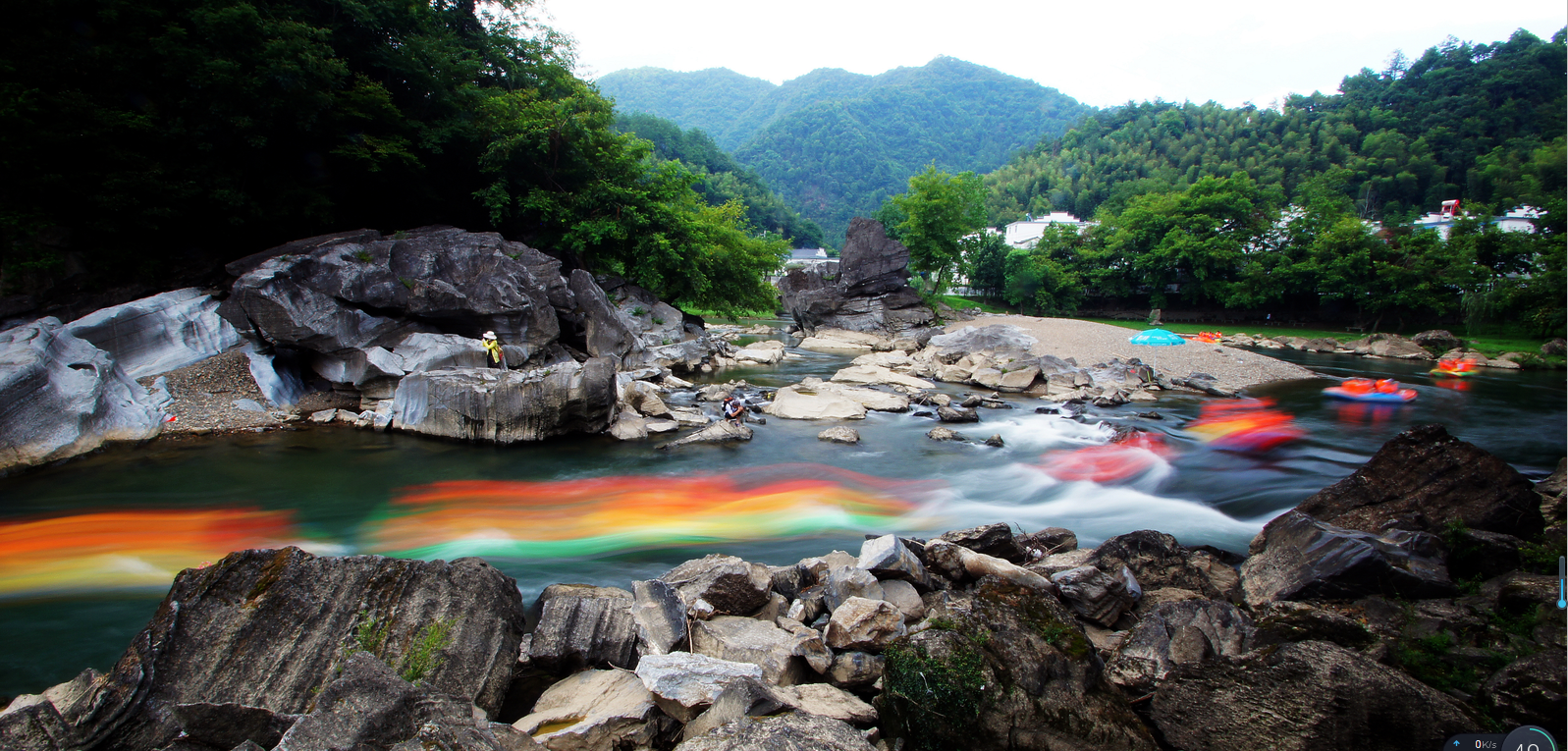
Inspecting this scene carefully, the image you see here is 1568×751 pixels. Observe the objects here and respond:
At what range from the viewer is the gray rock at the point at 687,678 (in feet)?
12.4

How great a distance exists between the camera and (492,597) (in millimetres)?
4770

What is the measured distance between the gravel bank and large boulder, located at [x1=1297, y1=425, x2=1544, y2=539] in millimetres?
13400

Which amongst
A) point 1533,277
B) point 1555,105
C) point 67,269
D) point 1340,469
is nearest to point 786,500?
point 1555,105

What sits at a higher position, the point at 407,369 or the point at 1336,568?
the point at 407,369

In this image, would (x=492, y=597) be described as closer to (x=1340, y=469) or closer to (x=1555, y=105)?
(x=1555, y=105)

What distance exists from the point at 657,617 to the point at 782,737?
2.12 m

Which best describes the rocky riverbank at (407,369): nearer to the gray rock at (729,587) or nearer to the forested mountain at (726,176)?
the gray rock at (729,587)

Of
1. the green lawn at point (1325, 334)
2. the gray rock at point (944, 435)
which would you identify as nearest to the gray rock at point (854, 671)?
the gray rock at point (944, 435)

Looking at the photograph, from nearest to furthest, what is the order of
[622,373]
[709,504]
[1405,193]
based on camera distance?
[709,504] < [622,373] < [1405,193]

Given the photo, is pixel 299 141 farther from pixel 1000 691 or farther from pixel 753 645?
pixel 1000 691

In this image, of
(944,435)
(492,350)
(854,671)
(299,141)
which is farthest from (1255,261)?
(299,141)

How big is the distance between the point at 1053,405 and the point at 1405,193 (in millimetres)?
49194

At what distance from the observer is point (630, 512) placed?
360 inches
